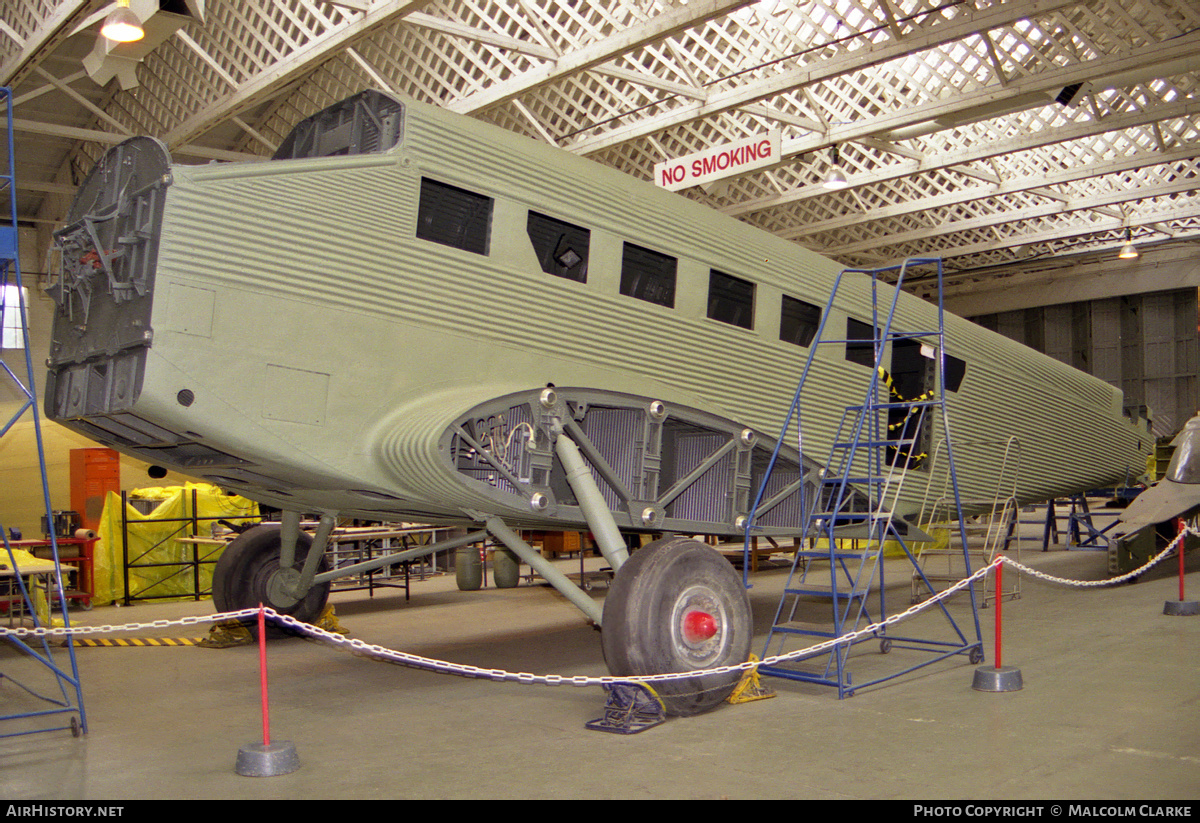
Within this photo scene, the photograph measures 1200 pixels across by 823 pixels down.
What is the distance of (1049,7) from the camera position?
1341cm

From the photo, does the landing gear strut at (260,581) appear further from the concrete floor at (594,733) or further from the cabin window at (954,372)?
the cabin window at (954,372)

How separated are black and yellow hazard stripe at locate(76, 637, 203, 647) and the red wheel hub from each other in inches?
258

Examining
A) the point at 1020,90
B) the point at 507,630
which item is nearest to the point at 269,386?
the point at 507,630

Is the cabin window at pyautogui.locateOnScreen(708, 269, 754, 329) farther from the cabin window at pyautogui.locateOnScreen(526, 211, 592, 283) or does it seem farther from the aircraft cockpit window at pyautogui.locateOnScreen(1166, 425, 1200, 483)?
the aircraft cockpit window at pyautogui.locateOnScreen(1166, 425, 1200, 483)

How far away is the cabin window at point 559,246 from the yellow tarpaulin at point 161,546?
9430 mm

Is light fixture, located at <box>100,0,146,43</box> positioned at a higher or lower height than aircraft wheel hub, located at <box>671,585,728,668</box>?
higher

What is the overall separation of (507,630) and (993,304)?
32.6 meters

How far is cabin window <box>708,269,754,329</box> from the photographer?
8.95 m

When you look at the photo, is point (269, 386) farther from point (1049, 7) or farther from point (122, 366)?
point (1049, 7)

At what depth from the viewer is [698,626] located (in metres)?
7.15

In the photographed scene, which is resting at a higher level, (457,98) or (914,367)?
(457,98)

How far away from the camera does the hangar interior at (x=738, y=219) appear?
229 inches

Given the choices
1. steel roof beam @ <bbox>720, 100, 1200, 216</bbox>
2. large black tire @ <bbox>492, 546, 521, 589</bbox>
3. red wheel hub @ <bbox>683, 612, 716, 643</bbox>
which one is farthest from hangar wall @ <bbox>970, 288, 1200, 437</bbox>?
red wheel hub @ <bbox>683, 612, 716, 643</bbox>

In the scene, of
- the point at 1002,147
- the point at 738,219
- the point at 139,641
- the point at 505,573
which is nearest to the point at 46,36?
the point at 139,641
